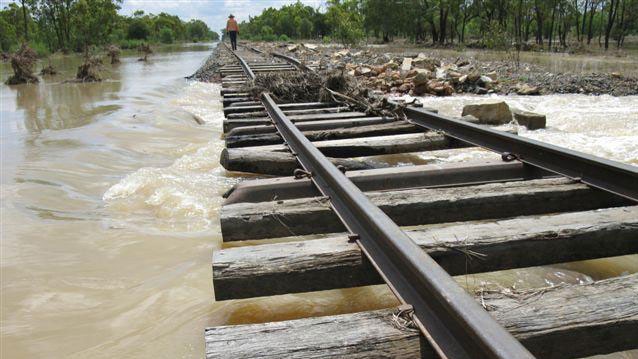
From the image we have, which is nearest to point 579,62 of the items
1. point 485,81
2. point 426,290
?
point 485,81

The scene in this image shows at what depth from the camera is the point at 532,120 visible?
7.06m

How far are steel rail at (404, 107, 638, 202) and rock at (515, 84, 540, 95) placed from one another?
7115 mm

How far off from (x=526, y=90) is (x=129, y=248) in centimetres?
973

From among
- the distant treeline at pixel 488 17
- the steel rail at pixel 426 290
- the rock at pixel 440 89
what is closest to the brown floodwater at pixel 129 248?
the steel rail at pixel 426 290

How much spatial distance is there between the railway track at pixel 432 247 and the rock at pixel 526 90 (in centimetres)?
→ 756

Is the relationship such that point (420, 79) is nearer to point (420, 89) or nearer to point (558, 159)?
point (420, 89)

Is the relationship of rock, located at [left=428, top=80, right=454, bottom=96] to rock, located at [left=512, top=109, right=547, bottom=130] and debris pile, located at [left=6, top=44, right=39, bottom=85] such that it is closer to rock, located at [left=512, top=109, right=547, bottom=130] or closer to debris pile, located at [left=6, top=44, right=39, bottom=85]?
rock, located at [left=512, top=109, right=547, bottom=130]

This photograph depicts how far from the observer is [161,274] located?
9.51 ft

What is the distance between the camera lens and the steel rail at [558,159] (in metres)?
2.79

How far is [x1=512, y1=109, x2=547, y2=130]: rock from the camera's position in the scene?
6.98 metres

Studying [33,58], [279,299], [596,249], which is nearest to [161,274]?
[279,299]

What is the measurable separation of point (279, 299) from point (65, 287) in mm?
1217

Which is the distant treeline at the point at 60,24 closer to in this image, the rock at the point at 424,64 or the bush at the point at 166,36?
the rock at the point at 424,64

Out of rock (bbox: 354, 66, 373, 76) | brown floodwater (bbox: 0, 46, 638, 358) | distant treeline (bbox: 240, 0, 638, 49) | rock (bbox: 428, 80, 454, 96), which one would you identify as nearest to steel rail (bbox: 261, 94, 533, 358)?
brown floodwater (bbox: 0, 46, 638, 358)
